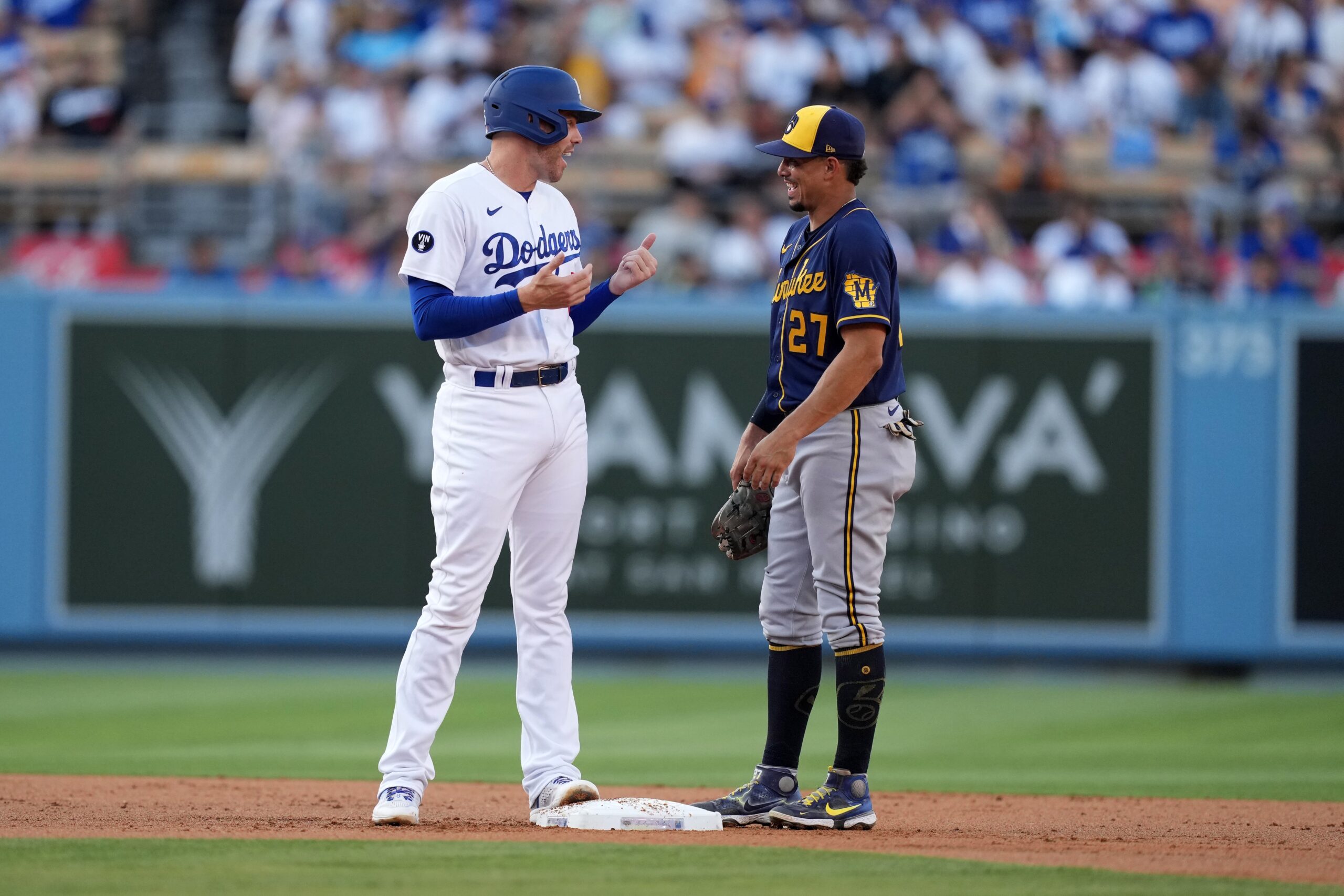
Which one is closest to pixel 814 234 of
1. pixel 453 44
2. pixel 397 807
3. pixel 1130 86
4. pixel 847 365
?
pixel 847 365

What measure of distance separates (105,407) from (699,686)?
412 centimetres

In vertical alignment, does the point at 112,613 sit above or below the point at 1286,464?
below

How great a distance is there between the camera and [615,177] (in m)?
13.0

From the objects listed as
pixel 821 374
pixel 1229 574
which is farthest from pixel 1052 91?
pixel 821 374

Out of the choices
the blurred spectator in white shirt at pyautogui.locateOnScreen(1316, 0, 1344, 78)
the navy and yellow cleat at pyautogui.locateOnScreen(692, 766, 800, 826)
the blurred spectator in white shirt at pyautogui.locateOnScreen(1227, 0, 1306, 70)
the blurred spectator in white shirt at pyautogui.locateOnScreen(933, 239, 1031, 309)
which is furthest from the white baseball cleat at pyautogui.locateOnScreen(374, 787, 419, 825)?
the blurred spectator in white shirt at pyautogui.locateOnScreen(1316, 0, 1344, 78)

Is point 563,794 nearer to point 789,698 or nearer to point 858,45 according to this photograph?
point 789,698

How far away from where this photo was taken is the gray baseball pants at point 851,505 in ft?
17.3

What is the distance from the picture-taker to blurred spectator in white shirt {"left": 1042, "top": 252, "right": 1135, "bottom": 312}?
11867 millimetres

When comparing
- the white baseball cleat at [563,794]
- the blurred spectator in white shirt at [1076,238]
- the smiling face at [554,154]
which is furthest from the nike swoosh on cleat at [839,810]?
the blurred spectator in white shirt at [1076,238]

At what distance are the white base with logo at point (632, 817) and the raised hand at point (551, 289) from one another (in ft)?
4.74

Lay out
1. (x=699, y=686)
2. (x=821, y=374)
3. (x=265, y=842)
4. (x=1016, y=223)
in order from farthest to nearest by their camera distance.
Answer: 1. (x=1016, y=223)
2. (x=699, y=686)
3. (x=821, y=374)
4. (x=265, y=842)

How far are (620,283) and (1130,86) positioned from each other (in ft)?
32.6

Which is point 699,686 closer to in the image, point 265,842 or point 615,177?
point 615,177

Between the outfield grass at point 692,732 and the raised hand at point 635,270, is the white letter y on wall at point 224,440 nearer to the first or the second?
the outfield grass at point 692,732
